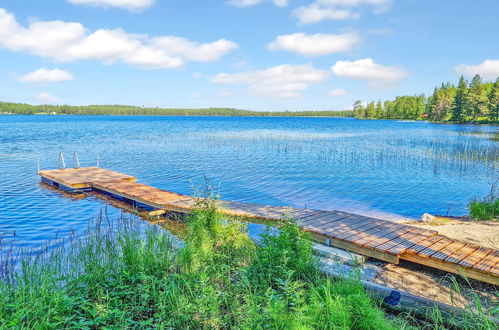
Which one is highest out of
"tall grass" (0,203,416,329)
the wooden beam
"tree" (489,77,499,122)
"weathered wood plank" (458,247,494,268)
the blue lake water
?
"tree" (489,77,499,122)

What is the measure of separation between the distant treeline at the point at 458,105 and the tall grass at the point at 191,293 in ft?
260

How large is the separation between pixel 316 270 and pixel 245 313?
1557 millimetres

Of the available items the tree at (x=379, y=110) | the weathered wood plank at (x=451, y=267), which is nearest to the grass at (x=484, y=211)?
the weathered wood plank at (x=451, y=267)

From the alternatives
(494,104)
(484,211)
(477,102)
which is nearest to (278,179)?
(484,211)

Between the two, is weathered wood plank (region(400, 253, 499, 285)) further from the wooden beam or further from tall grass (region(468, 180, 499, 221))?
tall grass (region(468, 180, 499, 221))

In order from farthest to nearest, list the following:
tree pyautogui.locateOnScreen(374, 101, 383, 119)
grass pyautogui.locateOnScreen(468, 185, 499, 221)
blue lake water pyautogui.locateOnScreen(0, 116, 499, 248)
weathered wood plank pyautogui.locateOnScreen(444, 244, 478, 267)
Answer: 1. tree pyautogui.locateOnScreen(374, 101, 383, 119)
2. blue lake water pyautogui.locateOnScreen(0, 116, 499, 248)
3. grass pyautogui.locateOnScreen(468, 185, 499, 221)
4. weathered wood plank pyautogui.locateOnScreen(444, 244, 478, 267)

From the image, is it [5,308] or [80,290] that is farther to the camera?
[80,290]

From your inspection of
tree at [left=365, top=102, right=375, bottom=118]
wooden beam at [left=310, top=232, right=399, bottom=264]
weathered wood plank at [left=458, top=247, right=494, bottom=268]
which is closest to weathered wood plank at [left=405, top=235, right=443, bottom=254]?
wooden beam at [left=310, top=232, right=399, bottom=264]

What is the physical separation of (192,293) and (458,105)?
291ft

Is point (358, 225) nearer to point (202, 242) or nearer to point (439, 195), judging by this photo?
point (202, 242)

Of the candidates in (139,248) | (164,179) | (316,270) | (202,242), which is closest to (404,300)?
(316,270)

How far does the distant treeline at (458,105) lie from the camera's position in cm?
7231

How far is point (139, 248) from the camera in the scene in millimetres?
5234

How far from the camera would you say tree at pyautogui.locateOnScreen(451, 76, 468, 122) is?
73.8 m
